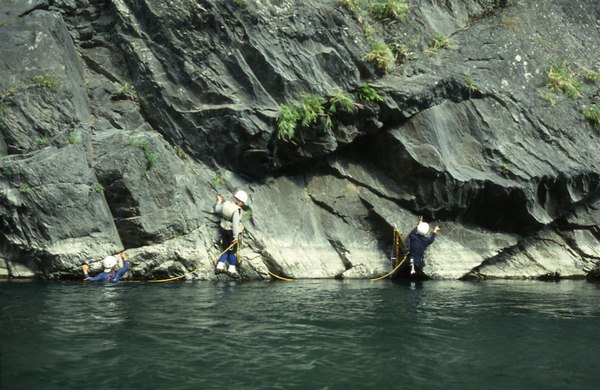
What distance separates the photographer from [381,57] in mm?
21984

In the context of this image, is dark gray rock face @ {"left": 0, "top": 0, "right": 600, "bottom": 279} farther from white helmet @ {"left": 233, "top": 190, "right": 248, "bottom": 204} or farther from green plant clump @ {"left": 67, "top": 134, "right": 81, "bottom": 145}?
white helmet @ {"left": 233, "top": 190, "right": 248, "bottom": 204}

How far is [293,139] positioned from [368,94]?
286 centimetres

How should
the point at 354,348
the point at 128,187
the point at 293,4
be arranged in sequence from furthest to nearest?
the point at 293,4
the point at 128,187
the point at 354,348

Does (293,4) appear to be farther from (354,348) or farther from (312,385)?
(312,385)

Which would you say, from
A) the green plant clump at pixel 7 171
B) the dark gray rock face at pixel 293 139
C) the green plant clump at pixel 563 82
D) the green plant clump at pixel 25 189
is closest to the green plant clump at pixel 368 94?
the dark gray rock face at pixel 293 139

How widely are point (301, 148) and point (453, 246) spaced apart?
19.3 feet

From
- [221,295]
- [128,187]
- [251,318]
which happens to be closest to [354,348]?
[251,318]

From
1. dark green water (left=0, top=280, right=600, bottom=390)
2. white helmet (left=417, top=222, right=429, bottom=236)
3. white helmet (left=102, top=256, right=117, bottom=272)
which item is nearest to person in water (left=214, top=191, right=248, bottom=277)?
dark green water (left=0, top=280, right=600, bottom=390)

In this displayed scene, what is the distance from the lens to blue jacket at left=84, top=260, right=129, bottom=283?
1700cm

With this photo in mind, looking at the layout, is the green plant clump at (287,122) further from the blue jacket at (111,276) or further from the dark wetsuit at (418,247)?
the blue jacket at (111,276)

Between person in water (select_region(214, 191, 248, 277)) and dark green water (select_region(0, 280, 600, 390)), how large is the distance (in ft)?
8.21

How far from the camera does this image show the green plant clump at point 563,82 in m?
23.4

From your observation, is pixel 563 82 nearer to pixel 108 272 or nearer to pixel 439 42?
pixel 439 42

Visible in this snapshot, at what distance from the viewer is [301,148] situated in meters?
20.6
